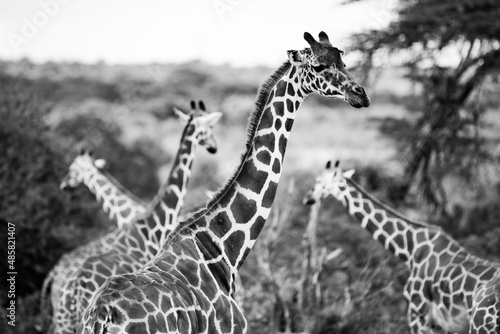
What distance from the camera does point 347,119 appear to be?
3181 cm

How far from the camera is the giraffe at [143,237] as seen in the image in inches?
247

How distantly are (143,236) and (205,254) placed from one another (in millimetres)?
2445

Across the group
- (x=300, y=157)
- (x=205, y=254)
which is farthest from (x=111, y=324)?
(x=300, y=157)

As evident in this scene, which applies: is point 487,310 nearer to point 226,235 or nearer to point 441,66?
point 226,235

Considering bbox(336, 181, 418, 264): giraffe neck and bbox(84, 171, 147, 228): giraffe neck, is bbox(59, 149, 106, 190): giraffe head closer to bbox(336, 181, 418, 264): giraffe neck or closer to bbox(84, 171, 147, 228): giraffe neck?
bbox(84, 171, 147, 228): giraffe neck

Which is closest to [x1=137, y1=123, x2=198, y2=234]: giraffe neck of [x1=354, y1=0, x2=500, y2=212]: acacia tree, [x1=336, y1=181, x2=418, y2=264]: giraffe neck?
[x1=336, y1=181, x2=418, y2=264]: giraffe neck

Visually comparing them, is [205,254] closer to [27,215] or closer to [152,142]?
[27,215]

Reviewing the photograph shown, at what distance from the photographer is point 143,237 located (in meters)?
6.94

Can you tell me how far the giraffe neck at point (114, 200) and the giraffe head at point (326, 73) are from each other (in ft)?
12.7

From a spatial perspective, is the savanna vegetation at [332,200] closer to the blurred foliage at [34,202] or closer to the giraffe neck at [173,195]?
the blurred foliage at [34,202]

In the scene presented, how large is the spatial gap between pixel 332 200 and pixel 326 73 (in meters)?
10.7

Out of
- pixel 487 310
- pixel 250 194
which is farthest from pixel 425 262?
pixel 250 194

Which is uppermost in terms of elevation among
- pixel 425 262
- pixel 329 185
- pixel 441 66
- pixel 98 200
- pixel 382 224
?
pixel 441 66

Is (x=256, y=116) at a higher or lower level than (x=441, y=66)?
lower
